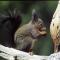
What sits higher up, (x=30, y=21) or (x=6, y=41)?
(x=30, y=21)

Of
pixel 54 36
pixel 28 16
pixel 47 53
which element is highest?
pixel 28 16

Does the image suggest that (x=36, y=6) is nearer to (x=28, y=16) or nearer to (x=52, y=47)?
(x=28, y=16)

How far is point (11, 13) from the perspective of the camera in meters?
1.88

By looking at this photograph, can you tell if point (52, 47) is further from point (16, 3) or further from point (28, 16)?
point (16, 3)

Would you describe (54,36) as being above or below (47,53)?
above

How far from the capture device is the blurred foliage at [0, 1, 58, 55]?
71.3 inches

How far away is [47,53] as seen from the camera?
1809mm

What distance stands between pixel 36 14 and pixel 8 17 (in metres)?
0.21

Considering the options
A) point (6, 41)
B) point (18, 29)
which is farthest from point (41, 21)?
point (6, 41)

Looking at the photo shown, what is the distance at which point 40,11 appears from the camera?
1.85 m

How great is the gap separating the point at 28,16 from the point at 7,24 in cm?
17

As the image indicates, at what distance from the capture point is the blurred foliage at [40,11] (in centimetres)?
181

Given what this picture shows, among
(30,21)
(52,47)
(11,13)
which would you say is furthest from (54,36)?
(11,13)

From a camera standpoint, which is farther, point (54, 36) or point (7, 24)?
point (7, 24)
